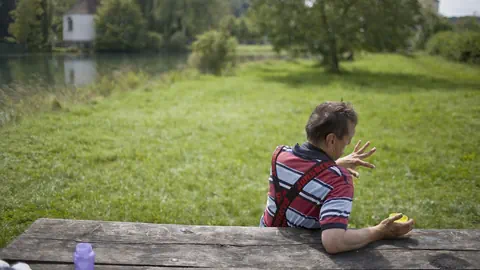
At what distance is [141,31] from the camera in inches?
307

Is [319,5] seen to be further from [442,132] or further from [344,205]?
[344,205]

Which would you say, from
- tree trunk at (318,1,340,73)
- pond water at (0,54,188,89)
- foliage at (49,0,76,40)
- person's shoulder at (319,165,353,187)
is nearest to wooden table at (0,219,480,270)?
person's shoulder at (319,165,353,187)

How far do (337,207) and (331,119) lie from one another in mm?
411

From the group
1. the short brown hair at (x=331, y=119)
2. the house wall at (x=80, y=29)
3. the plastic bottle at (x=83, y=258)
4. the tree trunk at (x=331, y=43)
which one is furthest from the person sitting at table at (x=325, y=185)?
the tree trunk at (x=331, y=43)

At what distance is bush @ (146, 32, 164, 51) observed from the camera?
344 inches

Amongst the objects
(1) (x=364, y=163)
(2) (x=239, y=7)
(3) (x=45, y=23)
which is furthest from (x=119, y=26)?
(2) (x=239, y=7)

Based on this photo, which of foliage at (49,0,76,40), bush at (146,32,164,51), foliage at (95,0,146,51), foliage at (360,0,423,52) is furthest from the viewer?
foliage at (360,0,423,52)

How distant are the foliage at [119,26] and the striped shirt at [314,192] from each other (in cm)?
497

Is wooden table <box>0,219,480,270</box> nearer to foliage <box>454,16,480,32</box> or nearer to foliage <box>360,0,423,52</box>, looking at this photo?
foliage <box>454,16,480,32</box>

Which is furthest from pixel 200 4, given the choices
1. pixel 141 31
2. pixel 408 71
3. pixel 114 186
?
pixel 114 186

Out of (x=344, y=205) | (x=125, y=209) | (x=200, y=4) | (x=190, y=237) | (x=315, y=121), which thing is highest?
(x=200, y=4)

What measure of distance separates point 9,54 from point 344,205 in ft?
15.7

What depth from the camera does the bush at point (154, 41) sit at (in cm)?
874

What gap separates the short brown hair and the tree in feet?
55.3
